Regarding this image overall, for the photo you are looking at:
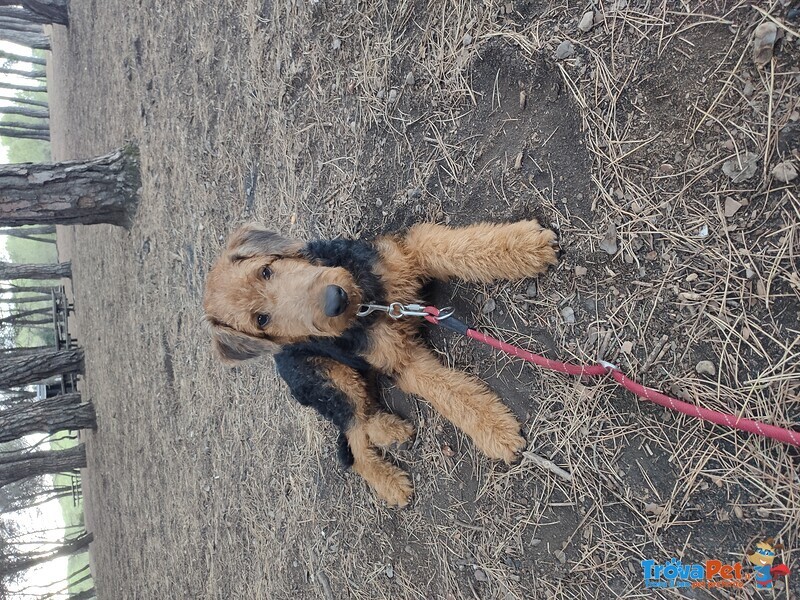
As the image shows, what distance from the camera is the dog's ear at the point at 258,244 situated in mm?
2998

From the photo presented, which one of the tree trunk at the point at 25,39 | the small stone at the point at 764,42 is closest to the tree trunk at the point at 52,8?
the tree trunk at the point at 25,39

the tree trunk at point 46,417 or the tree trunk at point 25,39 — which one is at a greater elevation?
the tree trunk at point 25,39

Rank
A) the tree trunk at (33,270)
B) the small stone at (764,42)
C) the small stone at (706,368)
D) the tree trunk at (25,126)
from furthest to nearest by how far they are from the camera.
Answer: the tree trunk at (25,126)
the tree trunk at (33,270)
the small stone at (706,368)
the small stone at (764,42)

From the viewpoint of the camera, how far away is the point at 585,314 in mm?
2297

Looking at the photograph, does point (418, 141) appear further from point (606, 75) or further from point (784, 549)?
point (784, 549)

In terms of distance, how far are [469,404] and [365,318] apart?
0.73 meters

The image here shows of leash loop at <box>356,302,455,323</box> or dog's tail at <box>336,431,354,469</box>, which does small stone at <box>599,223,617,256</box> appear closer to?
leash loop at <box>356,302,455,323</box>

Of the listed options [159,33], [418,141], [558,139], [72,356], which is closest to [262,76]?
[418,141]

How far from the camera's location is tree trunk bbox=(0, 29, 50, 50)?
13680 mm

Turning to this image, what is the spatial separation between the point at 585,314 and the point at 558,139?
826 mm

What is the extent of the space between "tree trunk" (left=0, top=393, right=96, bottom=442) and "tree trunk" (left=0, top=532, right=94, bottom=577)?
3772 mm

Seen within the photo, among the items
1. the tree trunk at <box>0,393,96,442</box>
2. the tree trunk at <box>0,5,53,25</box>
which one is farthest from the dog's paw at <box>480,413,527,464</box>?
the tree trunk at <box>0,5,53,25</box>

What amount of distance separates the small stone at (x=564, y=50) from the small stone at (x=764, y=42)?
2.43 ft

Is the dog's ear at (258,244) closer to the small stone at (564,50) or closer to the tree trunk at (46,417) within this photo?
the small stone at (564,50)
